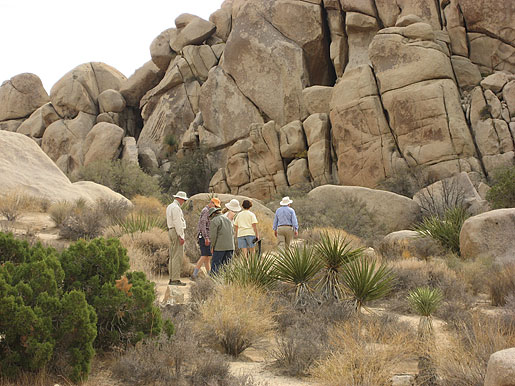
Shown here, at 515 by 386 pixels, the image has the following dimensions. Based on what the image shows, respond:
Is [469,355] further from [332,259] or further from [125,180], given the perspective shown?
[125,180]

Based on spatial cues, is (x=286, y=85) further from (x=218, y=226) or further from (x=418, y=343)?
(x=418, y=343)

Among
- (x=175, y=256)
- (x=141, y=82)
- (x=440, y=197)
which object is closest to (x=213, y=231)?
(x=175, y=256)

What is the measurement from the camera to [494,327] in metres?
6.96

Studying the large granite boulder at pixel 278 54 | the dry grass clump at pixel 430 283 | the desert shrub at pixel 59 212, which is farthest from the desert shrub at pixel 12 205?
the large granite boulder at pixel 278 54

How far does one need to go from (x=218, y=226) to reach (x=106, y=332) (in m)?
5.96

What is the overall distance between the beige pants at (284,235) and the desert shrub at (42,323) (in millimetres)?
8729

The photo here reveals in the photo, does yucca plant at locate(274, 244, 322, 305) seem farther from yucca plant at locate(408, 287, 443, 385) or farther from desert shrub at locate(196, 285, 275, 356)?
yucca plant at locate(408, 287, 443, 385)

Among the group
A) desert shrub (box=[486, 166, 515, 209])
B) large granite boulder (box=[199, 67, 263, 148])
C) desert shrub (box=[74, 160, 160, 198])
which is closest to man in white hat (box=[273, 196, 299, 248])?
desert shrub (box=[486, 166, 515, 209])

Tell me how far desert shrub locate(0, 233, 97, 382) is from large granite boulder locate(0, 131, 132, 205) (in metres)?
14.1

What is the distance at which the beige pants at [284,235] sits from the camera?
14.2 metres

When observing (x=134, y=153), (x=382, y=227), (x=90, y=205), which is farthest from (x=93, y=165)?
(x=382, y=227)

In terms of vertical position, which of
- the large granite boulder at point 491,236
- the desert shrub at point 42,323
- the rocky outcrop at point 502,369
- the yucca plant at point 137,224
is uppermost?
the desert shrub at point 42,323

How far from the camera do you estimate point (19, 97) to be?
5191cm

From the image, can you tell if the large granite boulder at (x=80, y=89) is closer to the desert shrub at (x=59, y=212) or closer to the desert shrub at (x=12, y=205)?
the desert shrub at (x=12, y=205)
